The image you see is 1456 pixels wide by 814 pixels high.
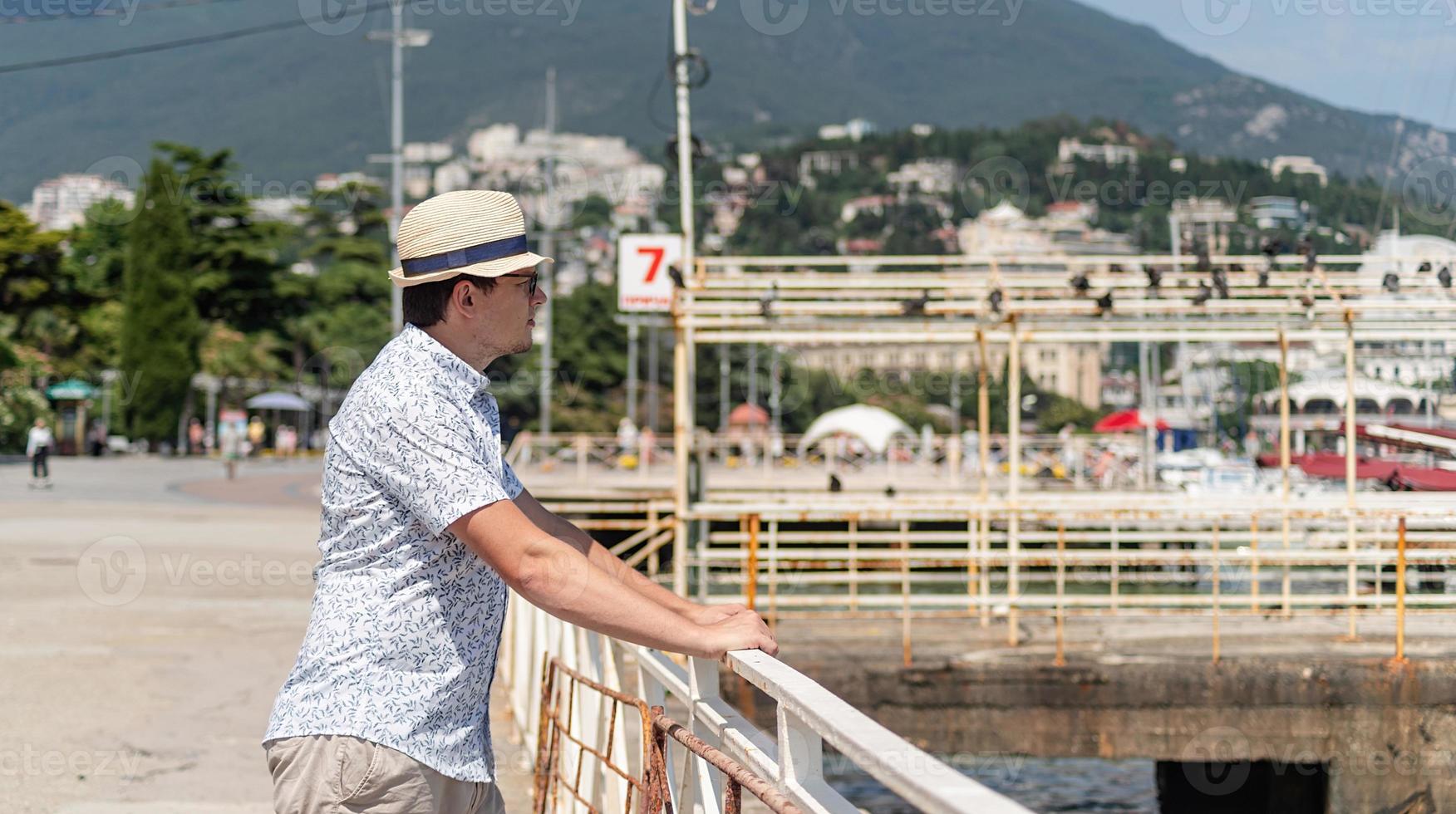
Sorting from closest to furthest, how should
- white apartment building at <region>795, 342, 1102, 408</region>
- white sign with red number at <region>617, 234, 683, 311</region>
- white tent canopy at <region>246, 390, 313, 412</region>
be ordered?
white sign with red number at <region>617, 234, 683, 311</region>, white tent canopy at <region>246, 390, 313, 412</region>, white apartment building at <region>795, 342, 1102, 408</region>

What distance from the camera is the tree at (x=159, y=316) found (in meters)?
54.6

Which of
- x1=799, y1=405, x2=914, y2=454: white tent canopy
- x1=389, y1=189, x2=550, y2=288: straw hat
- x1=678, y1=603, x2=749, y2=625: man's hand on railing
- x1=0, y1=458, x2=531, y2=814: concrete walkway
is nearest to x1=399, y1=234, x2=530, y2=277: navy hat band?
x1=389, y1=189, x2=550, y2=288: straw hat

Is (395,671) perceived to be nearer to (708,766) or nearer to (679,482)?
(708,766)

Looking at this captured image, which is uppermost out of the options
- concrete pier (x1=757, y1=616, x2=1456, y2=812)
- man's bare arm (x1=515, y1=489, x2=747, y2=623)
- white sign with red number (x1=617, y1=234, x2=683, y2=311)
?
white sign with red number (x1=617, y1=234, x2=683, y2=311)

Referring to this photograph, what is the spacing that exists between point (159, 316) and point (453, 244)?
56.6 metres

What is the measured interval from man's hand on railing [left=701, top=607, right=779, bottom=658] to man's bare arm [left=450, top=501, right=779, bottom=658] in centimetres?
3

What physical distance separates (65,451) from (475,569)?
49.8 m

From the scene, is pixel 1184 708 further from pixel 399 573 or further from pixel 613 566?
pixel 399 573

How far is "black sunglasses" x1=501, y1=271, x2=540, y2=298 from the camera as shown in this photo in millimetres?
2826

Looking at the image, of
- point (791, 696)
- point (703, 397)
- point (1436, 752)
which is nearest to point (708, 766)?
point (791, 696)

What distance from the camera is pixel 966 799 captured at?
1847mm

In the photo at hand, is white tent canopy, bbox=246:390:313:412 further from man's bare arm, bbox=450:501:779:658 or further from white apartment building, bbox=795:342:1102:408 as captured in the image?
white apartment building, bbox=795:342:1102:408

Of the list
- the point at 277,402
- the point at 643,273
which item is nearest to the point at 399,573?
the point at 643,273

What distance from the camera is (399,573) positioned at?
2.69m
